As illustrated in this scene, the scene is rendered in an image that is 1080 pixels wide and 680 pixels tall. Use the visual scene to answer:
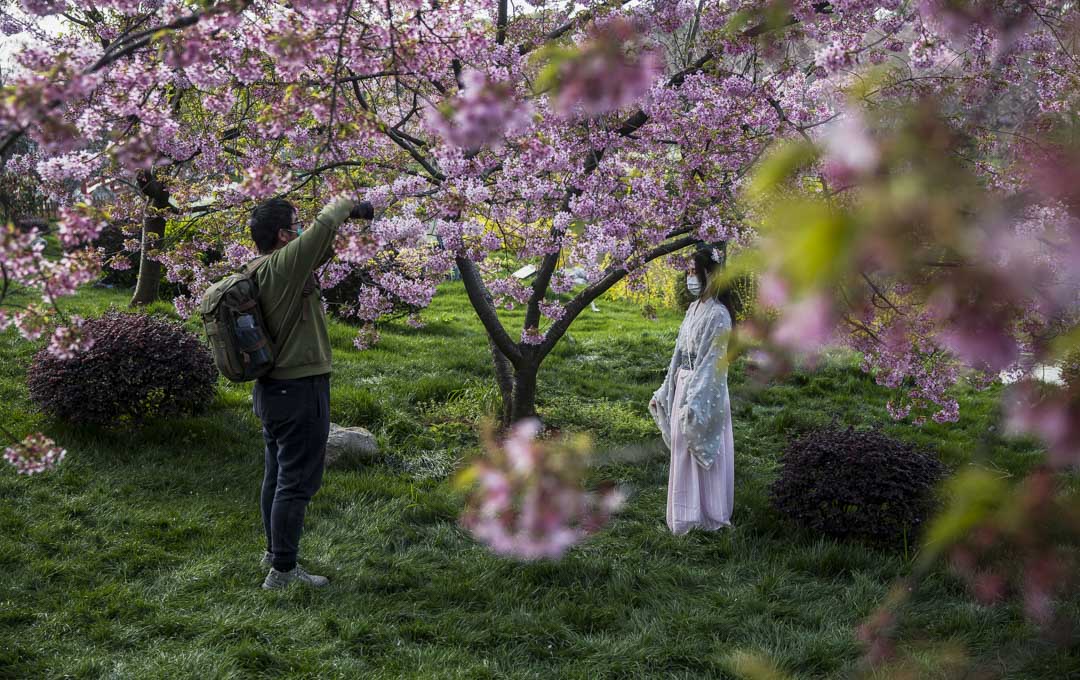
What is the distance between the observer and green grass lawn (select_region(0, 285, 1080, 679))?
3693 millimetres

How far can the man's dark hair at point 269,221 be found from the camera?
13.1 feet

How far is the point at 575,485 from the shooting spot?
3.98 feet

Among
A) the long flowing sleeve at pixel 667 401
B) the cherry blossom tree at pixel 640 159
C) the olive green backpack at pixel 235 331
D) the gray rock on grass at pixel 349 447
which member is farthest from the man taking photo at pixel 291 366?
→ the long flowing sleeve at pixel 667 401

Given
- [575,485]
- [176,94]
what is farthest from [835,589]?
[176,94]

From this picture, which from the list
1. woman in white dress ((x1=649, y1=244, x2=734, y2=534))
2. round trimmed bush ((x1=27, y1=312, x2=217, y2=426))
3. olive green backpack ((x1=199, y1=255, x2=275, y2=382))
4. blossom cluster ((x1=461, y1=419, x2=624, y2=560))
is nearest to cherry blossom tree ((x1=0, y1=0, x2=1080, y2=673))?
blossom cluster ((x1=461, y1=419, x2=624, y2=560))

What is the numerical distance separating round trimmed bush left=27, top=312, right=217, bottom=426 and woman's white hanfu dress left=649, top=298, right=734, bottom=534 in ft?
12.7

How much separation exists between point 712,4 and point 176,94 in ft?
12.4

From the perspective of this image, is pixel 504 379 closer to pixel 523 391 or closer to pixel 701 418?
pixel 523 391

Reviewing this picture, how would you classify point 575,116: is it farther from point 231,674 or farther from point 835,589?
point 231,674

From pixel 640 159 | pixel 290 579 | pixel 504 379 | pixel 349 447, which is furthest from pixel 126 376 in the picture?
pixel 640 159

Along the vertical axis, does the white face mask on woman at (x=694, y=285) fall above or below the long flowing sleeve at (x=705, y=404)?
above

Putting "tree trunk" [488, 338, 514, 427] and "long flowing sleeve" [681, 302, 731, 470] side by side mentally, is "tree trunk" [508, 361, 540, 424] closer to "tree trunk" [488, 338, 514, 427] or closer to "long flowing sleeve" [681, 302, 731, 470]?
"tree trunk" [488, 338, 514, 427]

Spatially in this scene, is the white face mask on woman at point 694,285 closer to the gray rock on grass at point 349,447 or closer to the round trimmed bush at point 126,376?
the gray rock on grass at point 349,447

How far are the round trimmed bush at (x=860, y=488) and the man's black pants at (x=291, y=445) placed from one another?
3.02 meters
